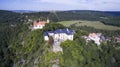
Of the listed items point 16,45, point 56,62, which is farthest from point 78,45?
point 16,45

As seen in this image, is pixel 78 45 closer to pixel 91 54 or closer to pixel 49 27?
pixel 91 54

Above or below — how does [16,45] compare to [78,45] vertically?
below

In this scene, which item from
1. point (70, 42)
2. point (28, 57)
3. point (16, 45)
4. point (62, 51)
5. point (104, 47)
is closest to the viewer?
point (62, 51)

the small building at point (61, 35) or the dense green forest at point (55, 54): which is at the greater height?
the small building at point (61, 35)

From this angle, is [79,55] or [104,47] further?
[104,47]

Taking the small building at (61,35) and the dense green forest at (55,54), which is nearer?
the dense green forest at (55,54)

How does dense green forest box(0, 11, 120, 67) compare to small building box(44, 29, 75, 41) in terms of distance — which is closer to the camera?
dense green forest box(0, 11, 120, 67)

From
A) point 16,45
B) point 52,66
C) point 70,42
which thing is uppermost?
point 70,42

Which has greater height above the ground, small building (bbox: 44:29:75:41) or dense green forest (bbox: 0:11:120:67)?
small building (bbox: 44:29:75:41)

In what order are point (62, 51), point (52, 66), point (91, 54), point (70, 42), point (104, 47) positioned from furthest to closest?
point (104, 47) → point (91, 54) → point (70, 42) → point (62, 51) → point (52, 66)

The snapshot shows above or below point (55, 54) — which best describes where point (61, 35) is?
above

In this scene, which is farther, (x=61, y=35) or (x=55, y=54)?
(x=61, y=35)
